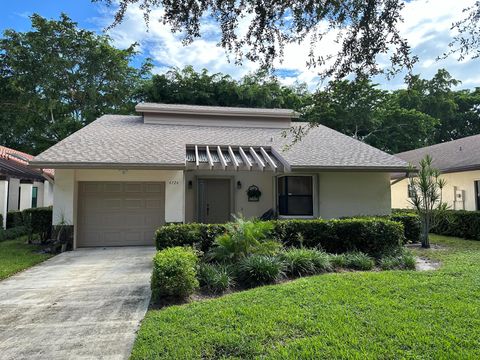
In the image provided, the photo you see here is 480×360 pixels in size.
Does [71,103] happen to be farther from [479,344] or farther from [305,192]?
[479,344]

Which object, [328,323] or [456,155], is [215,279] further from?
[456,155]

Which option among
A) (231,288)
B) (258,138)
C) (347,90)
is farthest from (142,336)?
(258,138)

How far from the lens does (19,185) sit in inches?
738

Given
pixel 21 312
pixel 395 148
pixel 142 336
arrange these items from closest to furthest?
pixel 142 336 < pixel 21 312 < pixel 395 148

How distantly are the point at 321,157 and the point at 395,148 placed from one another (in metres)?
21.9

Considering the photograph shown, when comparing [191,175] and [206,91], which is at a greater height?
[206,91]

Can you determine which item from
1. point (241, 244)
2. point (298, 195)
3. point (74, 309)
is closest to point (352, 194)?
point (298, 195)

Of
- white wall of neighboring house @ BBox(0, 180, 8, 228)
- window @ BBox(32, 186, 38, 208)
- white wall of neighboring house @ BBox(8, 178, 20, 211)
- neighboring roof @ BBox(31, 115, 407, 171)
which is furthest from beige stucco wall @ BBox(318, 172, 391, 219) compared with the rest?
window @ BBox(32, 186, 38, 208)

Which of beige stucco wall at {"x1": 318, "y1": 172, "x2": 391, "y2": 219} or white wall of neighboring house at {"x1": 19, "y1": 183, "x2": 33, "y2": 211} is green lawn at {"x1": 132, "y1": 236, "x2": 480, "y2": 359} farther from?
white wall of neighboring house at {"x1": 19, "y1": 183, "x2": 33, "y2": 211}

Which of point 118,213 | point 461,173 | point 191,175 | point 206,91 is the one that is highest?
point 206,91

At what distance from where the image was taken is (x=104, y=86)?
1051 inches

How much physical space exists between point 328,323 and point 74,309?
417cm

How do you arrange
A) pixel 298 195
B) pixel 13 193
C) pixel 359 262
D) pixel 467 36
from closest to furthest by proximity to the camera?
pixel 467 36 < pixel 359 262 < pixel 298 195 < pixel 13 193

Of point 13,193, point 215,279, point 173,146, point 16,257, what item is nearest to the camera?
point 215,279
